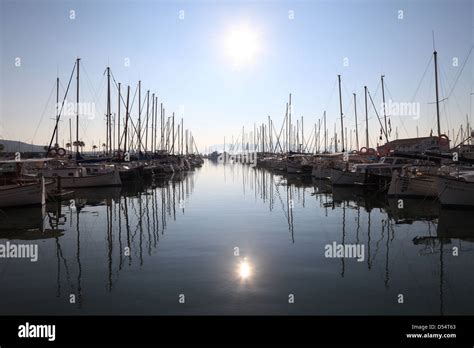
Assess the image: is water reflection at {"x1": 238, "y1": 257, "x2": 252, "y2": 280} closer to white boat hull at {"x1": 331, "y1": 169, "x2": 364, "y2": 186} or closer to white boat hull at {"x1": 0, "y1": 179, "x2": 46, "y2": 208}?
white boat hull at {"x1": 0, "y1": 179, "x2": 46, "y2": 208}

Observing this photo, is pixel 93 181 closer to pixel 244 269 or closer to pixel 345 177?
pixel 345 177

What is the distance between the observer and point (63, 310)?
9484 millimetres

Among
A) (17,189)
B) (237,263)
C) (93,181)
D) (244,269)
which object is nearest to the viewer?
(244,269)

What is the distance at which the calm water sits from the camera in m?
9.77

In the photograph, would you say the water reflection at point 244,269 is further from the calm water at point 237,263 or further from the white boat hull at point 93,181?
the white boat hull at point 93,181

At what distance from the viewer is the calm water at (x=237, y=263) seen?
32.1ft

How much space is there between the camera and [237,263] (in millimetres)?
13383

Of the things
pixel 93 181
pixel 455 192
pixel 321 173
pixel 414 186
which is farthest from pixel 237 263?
pixel 321 173

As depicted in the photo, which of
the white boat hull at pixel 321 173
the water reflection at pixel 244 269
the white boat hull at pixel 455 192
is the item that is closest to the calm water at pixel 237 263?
the water reflection at pixel 244 269

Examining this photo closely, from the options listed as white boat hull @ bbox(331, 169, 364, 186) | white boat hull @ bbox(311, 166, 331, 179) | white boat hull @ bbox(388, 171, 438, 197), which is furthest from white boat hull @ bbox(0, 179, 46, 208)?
white boat hull @ bbox(311, 166, 331, 179)

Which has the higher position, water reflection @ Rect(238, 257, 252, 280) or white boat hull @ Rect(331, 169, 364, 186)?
white boat hull @ Rect(331, 169, 364, 186)
